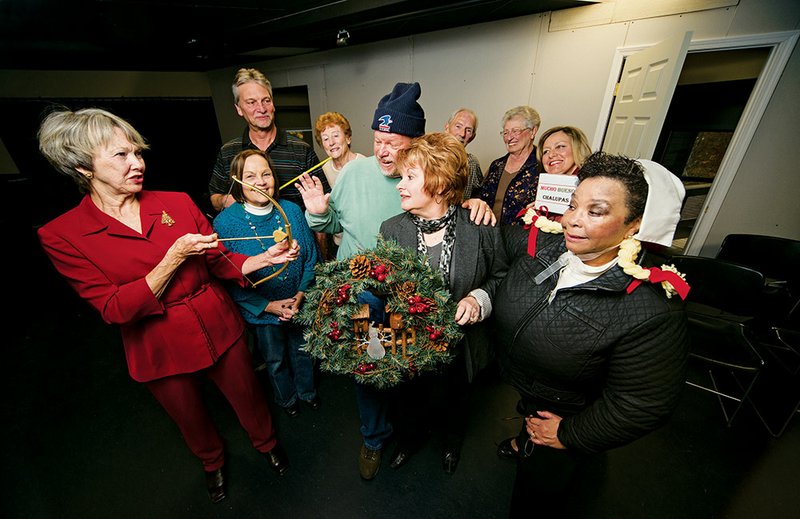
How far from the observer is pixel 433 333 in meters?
1.27

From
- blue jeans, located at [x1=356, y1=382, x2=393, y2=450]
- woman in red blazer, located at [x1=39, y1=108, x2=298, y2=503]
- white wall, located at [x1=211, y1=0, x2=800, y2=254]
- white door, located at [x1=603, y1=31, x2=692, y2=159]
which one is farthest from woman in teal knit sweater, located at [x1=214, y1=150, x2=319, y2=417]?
white wall, located at [x1=211, y1=0, x2=800, y2=254]

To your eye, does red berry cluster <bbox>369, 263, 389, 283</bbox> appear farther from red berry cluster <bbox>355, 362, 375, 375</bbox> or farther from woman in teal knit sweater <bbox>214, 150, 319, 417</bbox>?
woman in teal knit sweater <bbox>214, 150, 319, 417</bbox>

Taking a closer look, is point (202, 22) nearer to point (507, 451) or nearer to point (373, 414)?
point (373, 414)

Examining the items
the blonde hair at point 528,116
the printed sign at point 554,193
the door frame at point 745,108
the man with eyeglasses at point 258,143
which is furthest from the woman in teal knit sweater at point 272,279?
the door frame at point 745,108

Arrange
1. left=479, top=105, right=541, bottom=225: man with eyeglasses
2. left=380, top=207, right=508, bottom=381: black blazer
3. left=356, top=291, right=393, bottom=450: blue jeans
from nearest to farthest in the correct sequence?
left=380, top=207, right=508, bottom=381: black blazer < left=356, top=291, right=393, bottom=450: blue jeans < left=479, top=105, right=541, bottom=225: man with eyeglasses

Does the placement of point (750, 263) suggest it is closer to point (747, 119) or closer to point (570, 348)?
point (747, 119)

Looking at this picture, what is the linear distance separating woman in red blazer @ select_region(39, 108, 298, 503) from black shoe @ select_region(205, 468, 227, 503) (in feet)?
0.55

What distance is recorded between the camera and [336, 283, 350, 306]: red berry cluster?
1245 millimetres

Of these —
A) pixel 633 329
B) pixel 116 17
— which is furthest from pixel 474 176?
pixel 116 17

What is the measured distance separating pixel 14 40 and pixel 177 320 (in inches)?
188

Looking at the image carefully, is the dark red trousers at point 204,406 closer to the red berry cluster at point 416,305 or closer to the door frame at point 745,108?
the red berry cluster at point 416,305

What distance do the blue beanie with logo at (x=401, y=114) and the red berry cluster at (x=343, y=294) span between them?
959 mm

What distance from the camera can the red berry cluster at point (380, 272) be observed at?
1195 millimetres

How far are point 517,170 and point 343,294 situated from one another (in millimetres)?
2377
